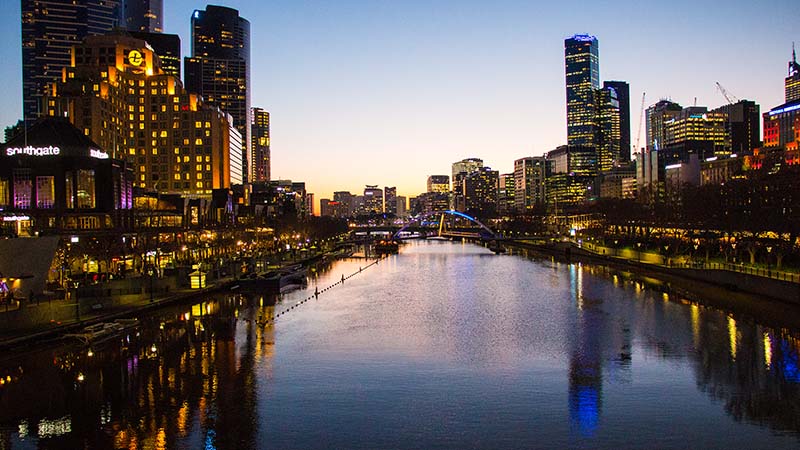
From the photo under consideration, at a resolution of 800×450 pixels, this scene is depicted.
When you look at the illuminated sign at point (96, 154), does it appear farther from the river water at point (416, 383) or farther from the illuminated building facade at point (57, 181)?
the river water at point (416, 383)

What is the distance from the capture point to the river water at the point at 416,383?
21422 mm

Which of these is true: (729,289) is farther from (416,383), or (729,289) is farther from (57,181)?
(57,181)

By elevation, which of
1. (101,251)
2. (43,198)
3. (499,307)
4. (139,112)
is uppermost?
(139,112)

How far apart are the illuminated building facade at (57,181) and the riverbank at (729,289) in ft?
173

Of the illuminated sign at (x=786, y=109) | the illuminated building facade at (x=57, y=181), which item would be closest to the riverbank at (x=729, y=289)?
the illuminated building facade at (x=57, y=181)

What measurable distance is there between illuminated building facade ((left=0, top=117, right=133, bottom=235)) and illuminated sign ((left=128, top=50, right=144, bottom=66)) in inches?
2327

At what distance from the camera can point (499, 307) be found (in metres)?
51.9

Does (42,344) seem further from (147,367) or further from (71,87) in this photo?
(71,87)

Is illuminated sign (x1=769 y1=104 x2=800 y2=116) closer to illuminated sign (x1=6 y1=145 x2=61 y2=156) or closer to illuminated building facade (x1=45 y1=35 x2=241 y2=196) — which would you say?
illuminated building facade (x1=45 y1=35 x2=241 y2=196)

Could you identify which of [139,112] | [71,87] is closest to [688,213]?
[71,87]

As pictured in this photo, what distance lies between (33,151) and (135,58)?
213 feet

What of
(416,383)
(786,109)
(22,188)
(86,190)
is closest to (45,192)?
(22,188)

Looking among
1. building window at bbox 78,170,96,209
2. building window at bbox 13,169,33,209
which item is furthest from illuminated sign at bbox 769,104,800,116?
building window at bbox 13,169,33,209

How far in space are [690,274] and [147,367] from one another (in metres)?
49.1
